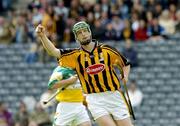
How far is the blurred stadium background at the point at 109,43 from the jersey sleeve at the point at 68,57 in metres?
A: 6.01

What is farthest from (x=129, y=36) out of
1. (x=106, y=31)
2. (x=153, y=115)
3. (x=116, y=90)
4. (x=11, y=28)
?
(x=116, y=90)

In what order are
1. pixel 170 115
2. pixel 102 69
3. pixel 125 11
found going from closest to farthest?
pixel 102 69, pixel 170 115, pixel 125 11

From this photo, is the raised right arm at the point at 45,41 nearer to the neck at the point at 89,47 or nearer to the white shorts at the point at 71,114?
the neck at the point at 89,47

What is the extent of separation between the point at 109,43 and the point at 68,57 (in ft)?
25.5

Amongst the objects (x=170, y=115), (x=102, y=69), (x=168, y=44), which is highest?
(x=102, y=69)

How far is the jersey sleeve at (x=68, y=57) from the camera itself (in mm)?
11279

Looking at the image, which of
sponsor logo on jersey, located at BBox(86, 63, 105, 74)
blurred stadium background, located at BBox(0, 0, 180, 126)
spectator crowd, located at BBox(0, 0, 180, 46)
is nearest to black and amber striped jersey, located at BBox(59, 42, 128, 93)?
sponsor logo on jersey, located at BBox(86, 63, 105, 74)

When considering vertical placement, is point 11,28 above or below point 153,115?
above

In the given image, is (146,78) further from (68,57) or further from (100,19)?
(68,57)

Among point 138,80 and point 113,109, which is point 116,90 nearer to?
point 113,109

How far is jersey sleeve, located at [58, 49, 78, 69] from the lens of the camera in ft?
37.0

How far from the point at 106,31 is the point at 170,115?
98.7 inches

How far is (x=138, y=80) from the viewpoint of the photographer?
18719mm

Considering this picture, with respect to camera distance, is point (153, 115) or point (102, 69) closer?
point (102, 69)
